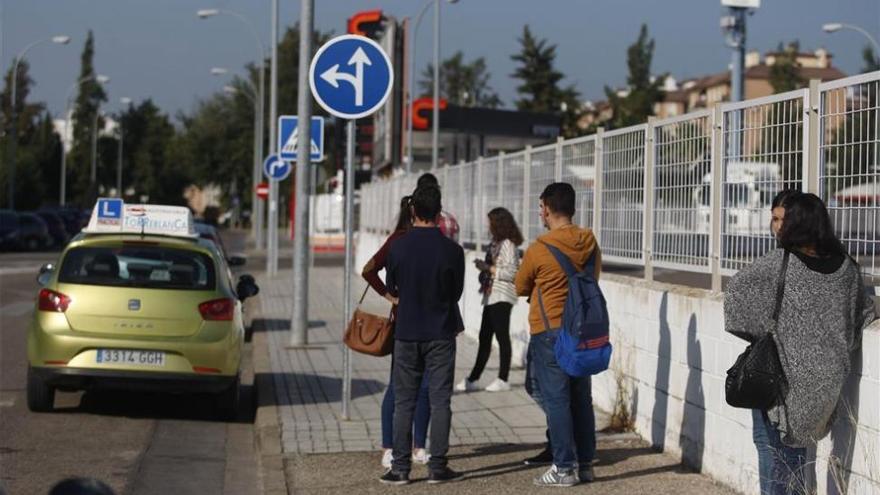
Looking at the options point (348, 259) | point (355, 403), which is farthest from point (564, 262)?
point (355, 403)

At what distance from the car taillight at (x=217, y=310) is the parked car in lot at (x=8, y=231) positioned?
44411mm

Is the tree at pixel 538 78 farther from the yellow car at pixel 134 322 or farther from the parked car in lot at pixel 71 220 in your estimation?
the yellow car at pixel 134 322

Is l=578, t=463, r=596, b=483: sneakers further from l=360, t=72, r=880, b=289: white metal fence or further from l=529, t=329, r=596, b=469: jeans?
l=360, t=72, r=880, b=289: white metal fence

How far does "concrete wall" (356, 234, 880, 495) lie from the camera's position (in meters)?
6.40

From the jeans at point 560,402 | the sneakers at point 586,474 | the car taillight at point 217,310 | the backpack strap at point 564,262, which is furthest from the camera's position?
the car taillight at point 217,310

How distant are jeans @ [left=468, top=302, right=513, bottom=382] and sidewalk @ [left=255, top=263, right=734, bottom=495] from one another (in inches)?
9.6

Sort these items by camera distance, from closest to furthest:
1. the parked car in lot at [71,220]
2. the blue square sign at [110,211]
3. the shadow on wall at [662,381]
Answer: the shadow on wall at [662,381]
the blue square sign at [110,211]
the parked car in lot at [71,220]

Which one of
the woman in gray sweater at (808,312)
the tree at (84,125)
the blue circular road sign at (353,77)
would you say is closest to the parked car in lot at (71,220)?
the tree at (84,125)

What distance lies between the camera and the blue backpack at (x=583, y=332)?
7820 mm

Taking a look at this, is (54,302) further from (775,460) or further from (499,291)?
(775,460)

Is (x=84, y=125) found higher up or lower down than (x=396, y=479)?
higher up

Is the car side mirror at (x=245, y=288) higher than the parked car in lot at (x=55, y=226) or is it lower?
lower

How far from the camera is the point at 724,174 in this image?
8570 mm

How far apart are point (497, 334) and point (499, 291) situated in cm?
38
